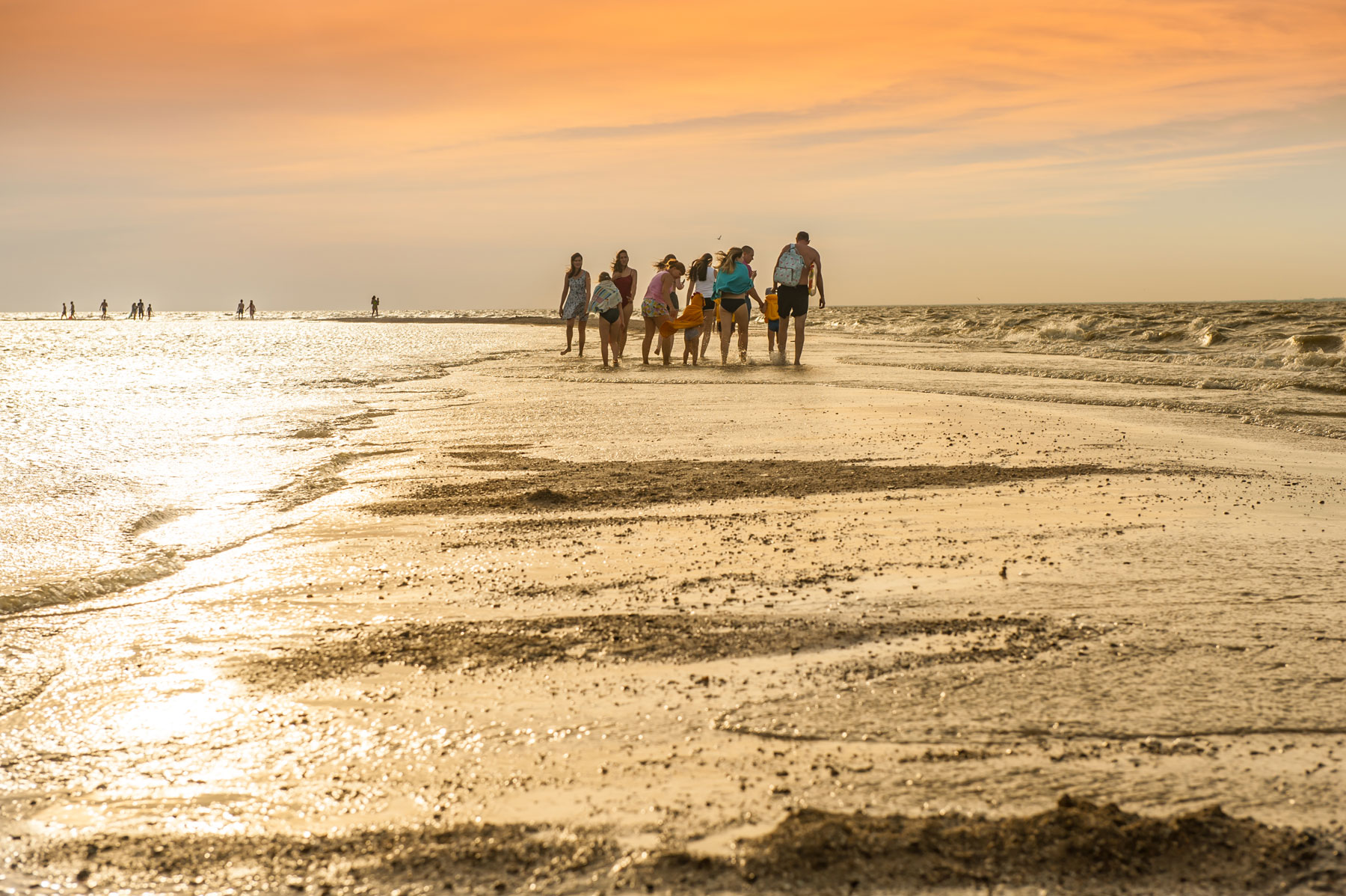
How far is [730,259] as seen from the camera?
15453mm

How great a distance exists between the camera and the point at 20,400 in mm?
10148

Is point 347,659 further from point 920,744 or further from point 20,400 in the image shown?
point 20,400

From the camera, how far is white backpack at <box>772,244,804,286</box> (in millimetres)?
14688

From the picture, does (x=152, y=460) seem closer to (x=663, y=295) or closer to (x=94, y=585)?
(x=94, y=585)

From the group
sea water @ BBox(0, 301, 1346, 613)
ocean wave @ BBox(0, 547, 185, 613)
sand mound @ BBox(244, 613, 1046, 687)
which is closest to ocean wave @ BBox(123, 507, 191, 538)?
sea water @ BBox(0, 301, 1346, 613)

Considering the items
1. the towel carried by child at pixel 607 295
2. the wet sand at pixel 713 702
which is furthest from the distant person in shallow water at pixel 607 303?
the wet sand at pixel 713 702

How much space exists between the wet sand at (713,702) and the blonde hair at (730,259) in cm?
1051

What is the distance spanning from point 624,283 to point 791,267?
9.97 ft

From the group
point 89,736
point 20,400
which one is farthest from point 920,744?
point 20,400

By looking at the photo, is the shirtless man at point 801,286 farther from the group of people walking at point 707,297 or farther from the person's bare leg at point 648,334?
the person's bare leg at point 648,334

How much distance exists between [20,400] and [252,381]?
3.02m

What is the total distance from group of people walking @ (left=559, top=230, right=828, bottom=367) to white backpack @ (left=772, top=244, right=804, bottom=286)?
0.01m

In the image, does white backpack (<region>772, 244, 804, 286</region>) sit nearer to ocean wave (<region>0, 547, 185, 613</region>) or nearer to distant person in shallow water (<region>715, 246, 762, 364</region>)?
distant person in shallow water (<region>715, 246, 762, 364</region>)

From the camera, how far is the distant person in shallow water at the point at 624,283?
16.1 m
